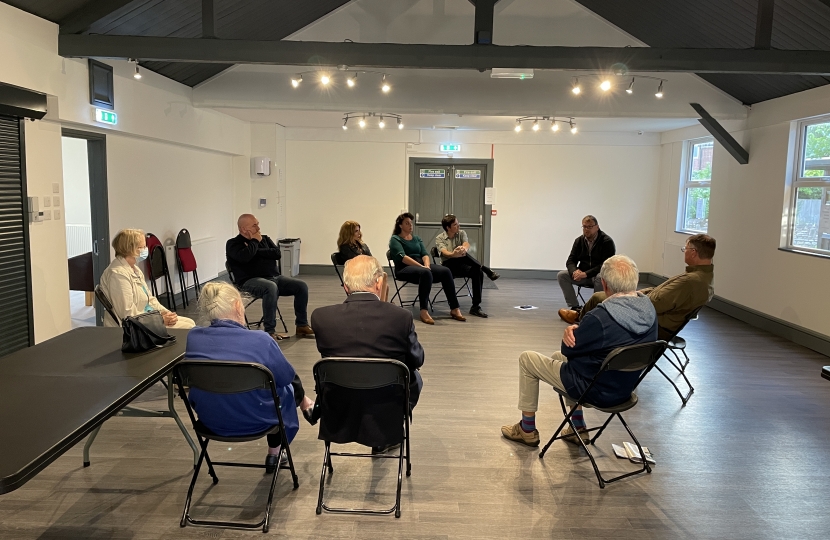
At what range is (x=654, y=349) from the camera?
298 centimetres

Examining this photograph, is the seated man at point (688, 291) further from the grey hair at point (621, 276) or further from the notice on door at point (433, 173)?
the notice on door at point (433, 173)

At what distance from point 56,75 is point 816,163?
7.39 metres

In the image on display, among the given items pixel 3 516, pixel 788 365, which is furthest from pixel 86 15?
pixel 788 365

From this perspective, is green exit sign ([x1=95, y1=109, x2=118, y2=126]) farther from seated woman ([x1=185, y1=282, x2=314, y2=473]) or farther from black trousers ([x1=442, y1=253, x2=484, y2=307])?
black trousers ([x1=442, y1=253, x2=484, y2=307])

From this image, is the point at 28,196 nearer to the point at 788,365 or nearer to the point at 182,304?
the point at 182,304

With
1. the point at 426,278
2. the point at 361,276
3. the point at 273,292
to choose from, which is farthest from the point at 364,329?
the point at 426,278

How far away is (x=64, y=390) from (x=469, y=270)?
18.2 ft

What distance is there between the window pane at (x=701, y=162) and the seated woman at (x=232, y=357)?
7.82 m

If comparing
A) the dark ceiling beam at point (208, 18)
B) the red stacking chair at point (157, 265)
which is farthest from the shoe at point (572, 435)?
the red stacking chair at point (157, 265)

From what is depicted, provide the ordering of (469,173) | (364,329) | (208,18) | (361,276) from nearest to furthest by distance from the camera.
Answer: (364,329) < (361,276) < (208,18) < (469,173)

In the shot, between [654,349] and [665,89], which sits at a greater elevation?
[665,89]

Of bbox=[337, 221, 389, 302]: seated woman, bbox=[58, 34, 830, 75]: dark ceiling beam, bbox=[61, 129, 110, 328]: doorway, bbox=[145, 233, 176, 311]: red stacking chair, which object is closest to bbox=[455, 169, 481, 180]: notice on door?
bbox=[337, 221, 389, 302]: seated woman

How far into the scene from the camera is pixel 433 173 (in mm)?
10398

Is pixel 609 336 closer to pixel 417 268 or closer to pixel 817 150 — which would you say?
A: pixel 417 268
